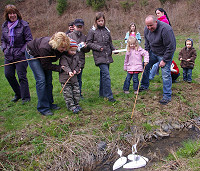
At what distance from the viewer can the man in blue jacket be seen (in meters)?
4.71

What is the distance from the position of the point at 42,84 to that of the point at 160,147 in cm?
271

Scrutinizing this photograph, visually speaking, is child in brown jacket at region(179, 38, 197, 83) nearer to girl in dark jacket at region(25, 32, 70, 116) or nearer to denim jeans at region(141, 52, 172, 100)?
denim jeans at region(141, 52, 172, 100)

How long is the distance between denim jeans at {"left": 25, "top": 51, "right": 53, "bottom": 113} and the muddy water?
1901mm

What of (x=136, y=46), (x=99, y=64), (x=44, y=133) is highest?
(x=136, y=46)

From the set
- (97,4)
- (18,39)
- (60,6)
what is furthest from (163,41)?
(60,6)

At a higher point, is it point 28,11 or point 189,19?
point 28,11

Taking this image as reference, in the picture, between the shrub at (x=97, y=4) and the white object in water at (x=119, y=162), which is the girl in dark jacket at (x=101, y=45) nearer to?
the white object in water at (x=119, y=162)

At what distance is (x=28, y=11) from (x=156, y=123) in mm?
36095

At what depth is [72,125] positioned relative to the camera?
4223 mm

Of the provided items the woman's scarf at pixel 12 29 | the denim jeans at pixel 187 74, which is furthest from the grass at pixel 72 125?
the woman's scarf at pixel 12 29

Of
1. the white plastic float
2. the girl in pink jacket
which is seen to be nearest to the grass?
the white plastic float

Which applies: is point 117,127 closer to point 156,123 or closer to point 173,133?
point 156,123

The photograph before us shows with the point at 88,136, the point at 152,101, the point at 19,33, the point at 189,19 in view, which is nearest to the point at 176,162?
the point at 88,136

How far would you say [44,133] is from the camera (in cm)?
394
